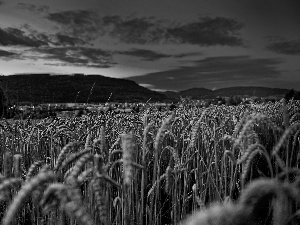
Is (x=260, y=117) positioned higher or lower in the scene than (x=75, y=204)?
higher

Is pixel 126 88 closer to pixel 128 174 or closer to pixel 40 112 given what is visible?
pixel 40 112

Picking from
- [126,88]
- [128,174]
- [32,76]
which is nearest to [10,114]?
[128,174]

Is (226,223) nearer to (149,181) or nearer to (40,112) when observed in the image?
(149,181)

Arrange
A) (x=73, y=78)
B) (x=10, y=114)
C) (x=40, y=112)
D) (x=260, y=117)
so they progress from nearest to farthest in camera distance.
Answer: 1. (x=260, y=117)
2. (x=10, y=114)
3. (x=40, y=112)
4. (x=73, y=78)

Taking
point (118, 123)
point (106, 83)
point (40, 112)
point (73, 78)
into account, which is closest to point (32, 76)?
point (73, 78)

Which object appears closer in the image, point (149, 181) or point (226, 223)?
point (226, 223)

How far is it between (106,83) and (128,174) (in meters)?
146

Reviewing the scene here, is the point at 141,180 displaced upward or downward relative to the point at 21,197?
downward

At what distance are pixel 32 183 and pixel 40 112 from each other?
19.4 m

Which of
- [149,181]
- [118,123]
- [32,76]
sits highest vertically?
[32,76]

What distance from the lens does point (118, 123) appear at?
7.20 meters

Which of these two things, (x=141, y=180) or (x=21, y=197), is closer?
(x=21, y=197)

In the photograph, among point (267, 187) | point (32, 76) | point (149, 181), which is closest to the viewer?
point (267, 187)

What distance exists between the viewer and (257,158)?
727 cm
